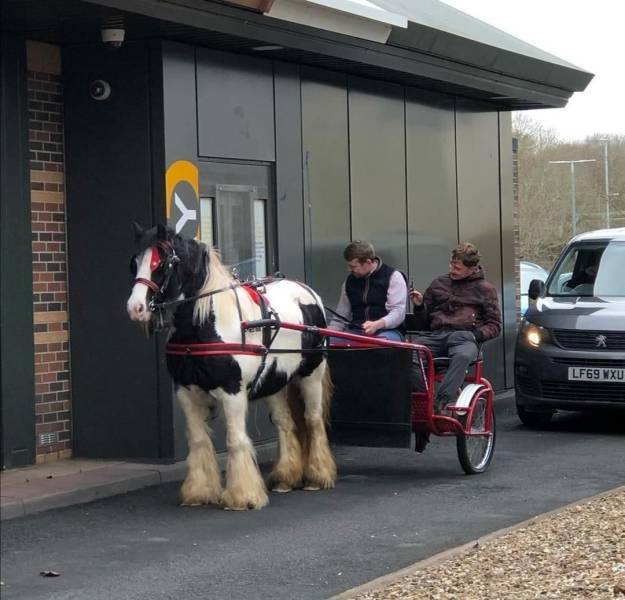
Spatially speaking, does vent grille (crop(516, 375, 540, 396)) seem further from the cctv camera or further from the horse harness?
the cctv camera

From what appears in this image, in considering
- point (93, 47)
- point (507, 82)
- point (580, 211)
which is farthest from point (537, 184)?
point (93, 47)

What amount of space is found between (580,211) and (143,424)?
5687cm

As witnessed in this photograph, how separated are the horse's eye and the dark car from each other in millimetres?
5942

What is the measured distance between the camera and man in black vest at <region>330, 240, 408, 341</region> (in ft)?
35.0

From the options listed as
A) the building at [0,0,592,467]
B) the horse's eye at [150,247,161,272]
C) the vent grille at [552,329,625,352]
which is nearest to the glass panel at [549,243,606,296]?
the vent grille at [552,329,625,352]

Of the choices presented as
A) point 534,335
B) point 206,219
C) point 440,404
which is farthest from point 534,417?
point 206,219

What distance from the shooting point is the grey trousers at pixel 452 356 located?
34.7 ft

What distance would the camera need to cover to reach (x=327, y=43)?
12656mm

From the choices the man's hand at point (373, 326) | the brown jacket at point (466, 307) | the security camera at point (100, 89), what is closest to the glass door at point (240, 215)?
the security camera at point (100, 89)

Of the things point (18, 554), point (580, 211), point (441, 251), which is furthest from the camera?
point (580, 211)

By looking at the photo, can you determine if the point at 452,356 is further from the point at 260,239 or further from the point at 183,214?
the point at 260,239

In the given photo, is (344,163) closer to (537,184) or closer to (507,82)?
(507,82)

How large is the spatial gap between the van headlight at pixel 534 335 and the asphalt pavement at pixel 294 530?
1855 millimetres

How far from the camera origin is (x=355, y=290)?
1092cm
